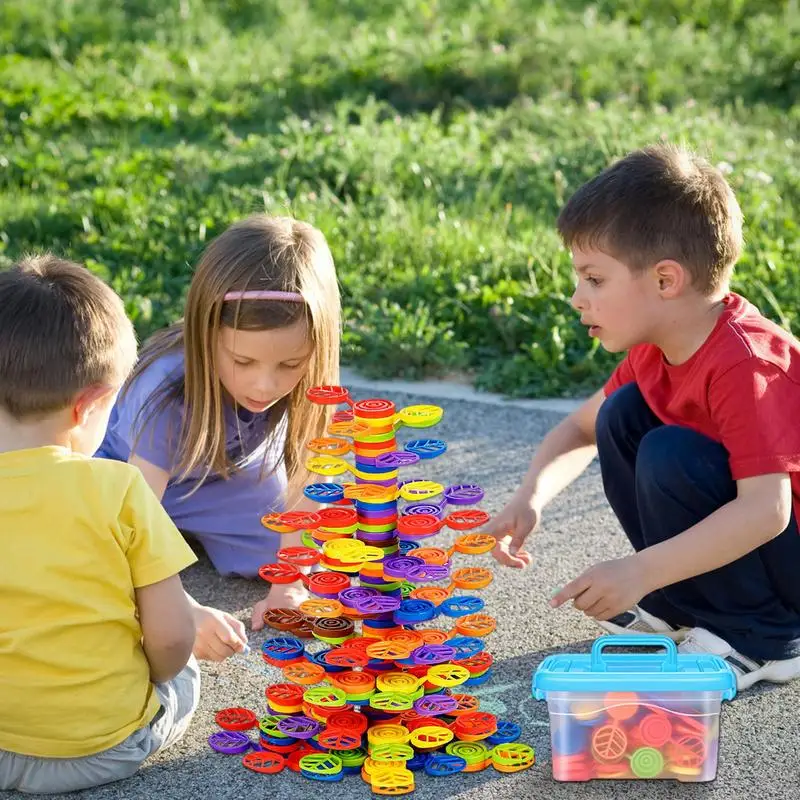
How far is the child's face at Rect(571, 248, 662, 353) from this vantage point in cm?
273

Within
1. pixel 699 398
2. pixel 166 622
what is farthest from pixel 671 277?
pixel 166 622

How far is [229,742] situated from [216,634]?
0.22 metres

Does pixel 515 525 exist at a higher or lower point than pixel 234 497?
higher

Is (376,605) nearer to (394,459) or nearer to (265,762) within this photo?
(394,459)

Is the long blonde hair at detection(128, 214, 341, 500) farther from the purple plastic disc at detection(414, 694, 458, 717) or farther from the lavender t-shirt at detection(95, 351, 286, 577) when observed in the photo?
the purple plastic disc at detection(414, 694, 458, 717)

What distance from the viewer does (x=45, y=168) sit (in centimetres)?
623

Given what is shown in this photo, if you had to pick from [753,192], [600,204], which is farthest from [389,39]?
[600,204]

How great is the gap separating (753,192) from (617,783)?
3.74m

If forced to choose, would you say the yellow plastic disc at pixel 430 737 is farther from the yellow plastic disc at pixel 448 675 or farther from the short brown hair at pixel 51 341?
the short brown hair at pixel 51 341

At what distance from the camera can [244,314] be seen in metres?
2.86

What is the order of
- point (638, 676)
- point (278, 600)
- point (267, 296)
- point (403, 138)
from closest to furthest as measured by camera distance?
point (638, 676), point (267, 296), point (278, 600), point (403, 138)

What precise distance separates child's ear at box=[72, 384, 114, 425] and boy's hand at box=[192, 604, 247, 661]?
47 centimetres

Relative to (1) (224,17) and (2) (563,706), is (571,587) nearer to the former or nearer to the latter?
(2) (563,706)

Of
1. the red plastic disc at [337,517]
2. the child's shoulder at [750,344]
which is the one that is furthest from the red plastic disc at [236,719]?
the child's shoulder at [750,344]
